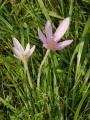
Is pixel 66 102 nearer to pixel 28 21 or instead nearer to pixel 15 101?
pixel 15 101

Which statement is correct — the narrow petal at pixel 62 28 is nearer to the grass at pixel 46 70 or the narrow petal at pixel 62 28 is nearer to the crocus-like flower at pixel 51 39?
the crocus-like flower at pixel 51 39

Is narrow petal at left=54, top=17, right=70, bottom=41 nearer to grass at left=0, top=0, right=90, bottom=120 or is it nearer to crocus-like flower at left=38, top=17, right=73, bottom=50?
crocus-like flower at left=38, top=17, right=73, bottom=50

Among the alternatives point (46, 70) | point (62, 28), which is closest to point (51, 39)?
point (62, 28)

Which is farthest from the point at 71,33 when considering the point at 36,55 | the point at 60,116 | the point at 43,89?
the point at 60,116

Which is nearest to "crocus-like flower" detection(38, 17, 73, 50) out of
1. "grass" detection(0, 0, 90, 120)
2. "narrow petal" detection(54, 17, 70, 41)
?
"narrow petal" detection(54, 17, 70, 41)

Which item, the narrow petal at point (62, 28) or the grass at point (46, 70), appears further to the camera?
the grass at point (46, 70)

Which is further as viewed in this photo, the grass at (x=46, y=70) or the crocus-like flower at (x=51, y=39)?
the grass at (x=46, y=70)

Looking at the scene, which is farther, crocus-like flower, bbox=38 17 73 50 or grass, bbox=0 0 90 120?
grass, bbox=0 0 90 120

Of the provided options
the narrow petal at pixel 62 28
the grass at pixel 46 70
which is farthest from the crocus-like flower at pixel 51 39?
the grass at pixel 46 70
